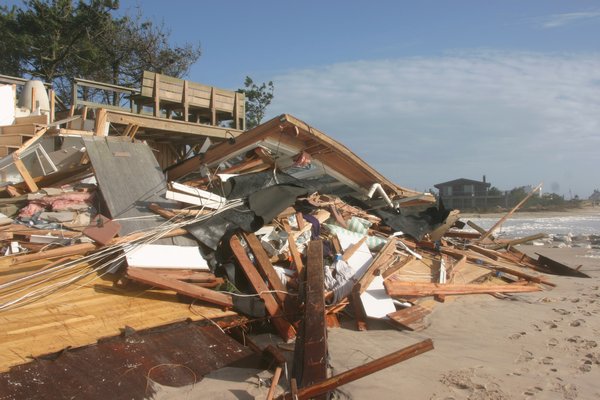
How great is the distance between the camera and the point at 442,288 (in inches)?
296

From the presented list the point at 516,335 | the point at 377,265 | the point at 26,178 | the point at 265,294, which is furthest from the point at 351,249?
the point at 26,178

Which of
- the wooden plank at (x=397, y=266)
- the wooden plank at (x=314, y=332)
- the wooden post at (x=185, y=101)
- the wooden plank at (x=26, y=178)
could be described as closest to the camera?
the wooden plank at (x=314, y=332)

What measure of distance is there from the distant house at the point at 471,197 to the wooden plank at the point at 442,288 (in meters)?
41.7

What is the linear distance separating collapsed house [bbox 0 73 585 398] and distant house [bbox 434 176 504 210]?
135 ft

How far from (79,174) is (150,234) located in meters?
2.79

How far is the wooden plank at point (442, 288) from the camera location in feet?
22.6

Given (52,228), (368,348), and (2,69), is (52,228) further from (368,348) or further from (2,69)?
(2,69)

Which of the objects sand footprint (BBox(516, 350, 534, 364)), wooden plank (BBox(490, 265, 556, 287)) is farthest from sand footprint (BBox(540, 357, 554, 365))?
wooden plank (BBox(490, 265, 556, 287))

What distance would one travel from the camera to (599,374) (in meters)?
4.70

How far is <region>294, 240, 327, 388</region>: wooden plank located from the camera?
4.18 m

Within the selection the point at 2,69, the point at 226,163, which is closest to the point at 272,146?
the point at 226,163

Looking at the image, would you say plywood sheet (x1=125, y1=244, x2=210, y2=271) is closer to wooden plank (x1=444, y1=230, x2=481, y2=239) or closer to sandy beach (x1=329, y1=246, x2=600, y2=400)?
sandy beach (x1=329, y1=246, x2=600, y2=400)

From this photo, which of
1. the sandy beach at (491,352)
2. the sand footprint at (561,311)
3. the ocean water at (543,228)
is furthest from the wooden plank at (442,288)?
the ocean water at (543,228)

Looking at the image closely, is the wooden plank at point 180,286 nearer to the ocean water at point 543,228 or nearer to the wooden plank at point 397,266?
the wooden plank at point 397,266
